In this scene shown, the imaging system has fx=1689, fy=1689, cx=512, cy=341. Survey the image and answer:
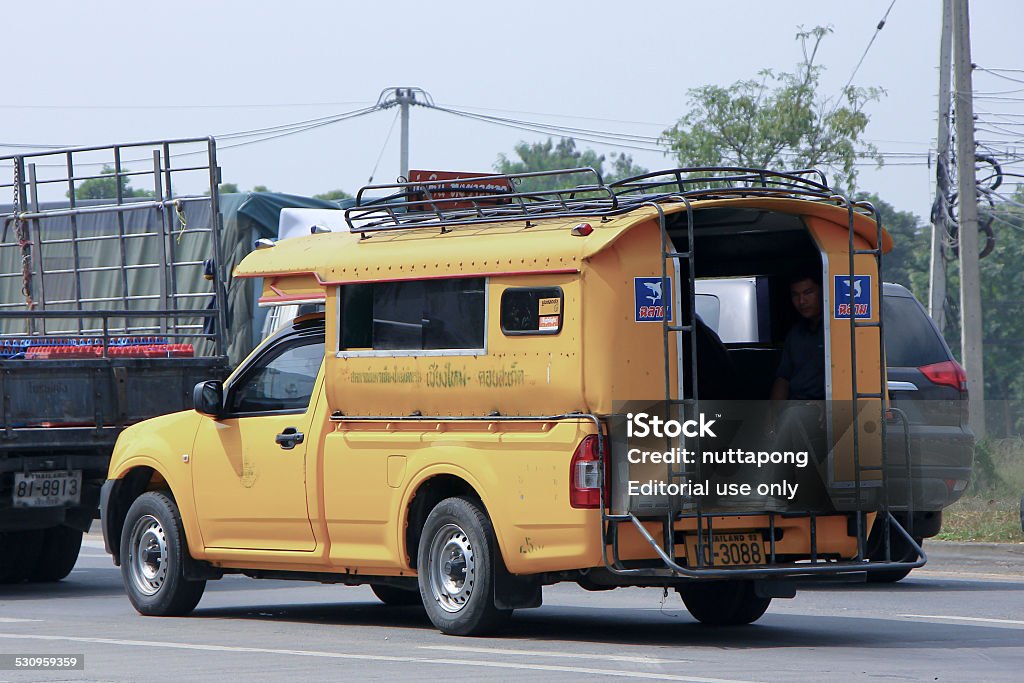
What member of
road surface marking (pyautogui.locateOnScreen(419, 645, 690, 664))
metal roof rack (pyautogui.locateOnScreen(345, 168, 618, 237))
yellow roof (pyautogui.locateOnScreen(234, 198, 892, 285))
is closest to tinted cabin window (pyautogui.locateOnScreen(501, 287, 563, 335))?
yellow roof (pyautogui.locateOnScreen(234, 198, 892, 285))

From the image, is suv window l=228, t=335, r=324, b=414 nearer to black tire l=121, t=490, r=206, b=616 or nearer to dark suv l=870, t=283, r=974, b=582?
black tire l=121, t=490, r=206, b=616

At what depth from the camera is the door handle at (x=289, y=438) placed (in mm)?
10813

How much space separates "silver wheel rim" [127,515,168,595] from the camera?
11.6 metres

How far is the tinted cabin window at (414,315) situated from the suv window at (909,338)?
4569 millimetres

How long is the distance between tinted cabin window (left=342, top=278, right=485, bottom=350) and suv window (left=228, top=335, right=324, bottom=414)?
572 millimetres

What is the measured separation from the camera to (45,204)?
20797 mm

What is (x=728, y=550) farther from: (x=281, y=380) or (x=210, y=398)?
(x=210, y=398)

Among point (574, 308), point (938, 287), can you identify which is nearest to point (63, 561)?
point (574, 308)

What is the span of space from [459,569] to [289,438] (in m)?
1.62

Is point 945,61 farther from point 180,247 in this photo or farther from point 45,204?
point 45,204

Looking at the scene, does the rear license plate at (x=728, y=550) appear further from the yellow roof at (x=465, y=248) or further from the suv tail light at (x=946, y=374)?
the suv tail light at (x=946, y=374)

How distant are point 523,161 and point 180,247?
11490cm

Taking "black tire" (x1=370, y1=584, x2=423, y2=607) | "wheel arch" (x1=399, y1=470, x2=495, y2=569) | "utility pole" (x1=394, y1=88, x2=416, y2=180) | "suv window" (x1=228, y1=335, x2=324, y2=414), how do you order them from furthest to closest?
"utility pole" (x1=394, y1=88, x2=416, y2=180) → "black tire" (x1=370, y1=584, x2=423, y2=607) → "suv window" (x1=228, y1=335, x2=324, y2=414) → "wheel arch" (x1=399, y1=470, x2=495, y2=569)

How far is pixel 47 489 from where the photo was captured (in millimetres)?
13227
